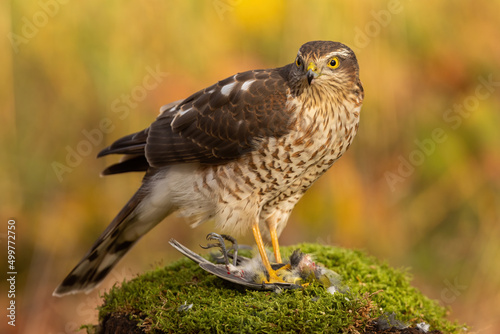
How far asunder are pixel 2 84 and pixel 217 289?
3046mm

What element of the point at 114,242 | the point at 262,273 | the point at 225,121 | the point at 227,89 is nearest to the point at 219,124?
the point at 225,121

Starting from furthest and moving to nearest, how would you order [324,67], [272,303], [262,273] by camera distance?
[262,273]
[324,67]
[272,303]

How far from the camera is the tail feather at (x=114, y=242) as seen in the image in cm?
404

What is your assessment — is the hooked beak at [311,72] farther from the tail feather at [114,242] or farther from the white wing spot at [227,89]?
the tail feather at [114,242]

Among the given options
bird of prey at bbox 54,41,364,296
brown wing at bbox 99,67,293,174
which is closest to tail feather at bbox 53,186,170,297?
bird of prey at bbox 54,41,364,296

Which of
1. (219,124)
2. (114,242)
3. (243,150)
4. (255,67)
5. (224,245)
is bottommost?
(114,242)

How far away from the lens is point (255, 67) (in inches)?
222

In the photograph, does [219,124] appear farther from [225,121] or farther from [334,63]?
[334,63]

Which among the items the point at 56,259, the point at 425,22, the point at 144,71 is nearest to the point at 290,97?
the point at 144,71

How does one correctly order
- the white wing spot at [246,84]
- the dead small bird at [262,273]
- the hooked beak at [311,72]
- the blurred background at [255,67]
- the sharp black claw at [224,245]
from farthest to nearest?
the blurred background at [255,67] → the white wing spot at [246,84] → the sharp black claw at [224,245] → the dead small bird at [262,273] → the hooked beak at [311,72]

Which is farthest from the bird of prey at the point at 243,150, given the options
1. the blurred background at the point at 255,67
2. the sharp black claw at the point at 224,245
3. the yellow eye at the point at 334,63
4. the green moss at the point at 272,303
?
the blurred background at the point at 255,67

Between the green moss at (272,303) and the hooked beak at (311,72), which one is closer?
the green moss at (272,303)

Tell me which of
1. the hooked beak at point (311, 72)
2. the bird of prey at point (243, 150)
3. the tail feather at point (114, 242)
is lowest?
the tail feather at point (114, 242)

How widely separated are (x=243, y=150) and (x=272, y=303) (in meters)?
0.95
